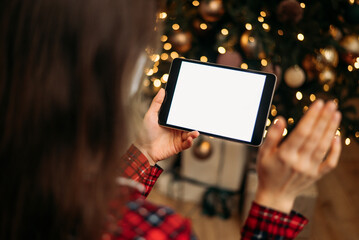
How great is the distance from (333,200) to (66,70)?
5.51 ft

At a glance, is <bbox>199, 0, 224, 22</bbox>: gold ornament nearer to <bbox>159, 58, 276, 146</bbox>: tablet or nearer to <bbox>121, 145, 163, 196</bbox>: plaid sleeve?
<bbox>159, 58, 276, 146</bbox>: tablet

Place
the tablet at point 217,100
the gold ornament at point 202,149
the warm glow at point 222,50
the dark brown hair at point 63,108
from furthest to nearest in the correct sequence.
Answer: the gold ornament at point 202,149, the warm glow at point 222,50, the tablet at point 217,100, the dark brown hair at point 63,108

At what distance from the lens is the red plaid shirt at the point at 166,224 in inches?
17.4

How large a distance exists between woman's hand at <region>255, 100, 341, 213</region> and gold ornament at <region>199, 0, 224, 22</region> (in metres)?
0.83

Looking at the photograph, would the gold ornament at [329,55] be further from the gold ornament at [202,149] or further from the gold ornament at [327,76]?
the gold ornament at [202,149]

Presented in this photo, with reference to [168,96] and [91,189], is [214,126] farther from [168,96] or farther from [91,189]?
[91,189]

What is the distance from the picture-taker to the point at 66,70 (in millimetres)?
406

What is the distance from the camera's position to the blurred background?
1250 millimetres

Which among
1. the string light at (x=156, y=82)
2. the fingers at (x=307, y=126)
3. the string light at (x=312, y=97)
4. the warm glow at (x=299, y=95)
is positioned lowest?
the fingers at (x=307, y=126)

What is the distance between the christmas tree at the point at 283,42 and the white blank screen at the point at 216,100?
331 mm

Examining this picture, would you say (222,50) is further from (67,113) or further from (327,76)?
(67,113)

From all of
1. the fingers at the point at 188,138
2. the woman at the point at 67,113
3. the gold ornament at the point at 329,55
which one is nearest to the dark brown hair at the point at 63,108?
the woman at the point at 67,113

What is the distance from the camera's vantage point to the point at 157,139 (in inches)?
35.2

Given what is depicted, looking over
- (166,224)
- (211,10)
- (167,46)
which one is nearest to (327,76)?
(211,10)
